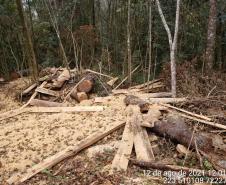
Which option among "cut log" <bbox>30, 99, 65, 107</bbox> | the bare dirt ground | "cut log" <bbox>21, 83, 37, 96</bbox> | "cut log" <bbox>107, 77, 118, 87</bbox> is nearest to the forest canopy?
"cut log" <bbox>107, 77, 118, 87</bbox>

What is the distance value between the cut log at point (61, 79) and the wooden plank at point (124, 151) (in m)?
3.17

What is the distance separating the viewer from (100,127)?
5.47 metres

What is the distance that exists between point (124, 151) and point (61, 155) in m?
0.95

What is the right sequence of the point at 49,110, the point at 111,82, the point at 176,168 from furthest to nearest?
the point at 111,82
the point at 49,110
the point at 176,168

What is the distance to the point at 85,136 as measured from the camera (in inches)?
205

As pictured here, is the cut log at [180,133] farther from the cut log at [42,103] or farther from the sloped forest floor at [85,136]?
the cut log at [42,103]

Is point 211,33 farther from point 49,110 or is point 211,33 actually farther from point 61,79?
point 49,110

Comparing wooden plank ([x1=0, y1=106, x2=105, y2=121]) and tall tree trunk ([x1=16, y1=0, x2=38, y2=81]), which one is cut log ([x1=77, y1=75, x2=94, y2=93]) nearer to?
wooden plank ([x1=0, y1=106, x2=105, y2=121])

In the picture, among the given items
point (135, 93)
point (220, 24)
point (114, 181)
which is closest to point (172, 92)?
point (135, 93)

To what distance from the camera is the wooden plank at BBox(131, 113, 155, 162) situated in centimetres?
452

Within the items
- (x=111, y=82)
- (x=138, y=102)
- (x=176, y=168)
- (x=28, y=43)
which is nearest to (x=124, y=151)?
(x=176, y=168)

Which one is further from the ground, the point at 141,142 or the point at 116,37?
the point at 116,37

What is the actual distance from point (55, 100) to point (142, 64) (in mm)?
3152

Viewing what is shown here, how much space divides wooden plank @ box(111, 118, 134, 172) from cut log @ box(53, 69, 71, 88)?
317 cm
